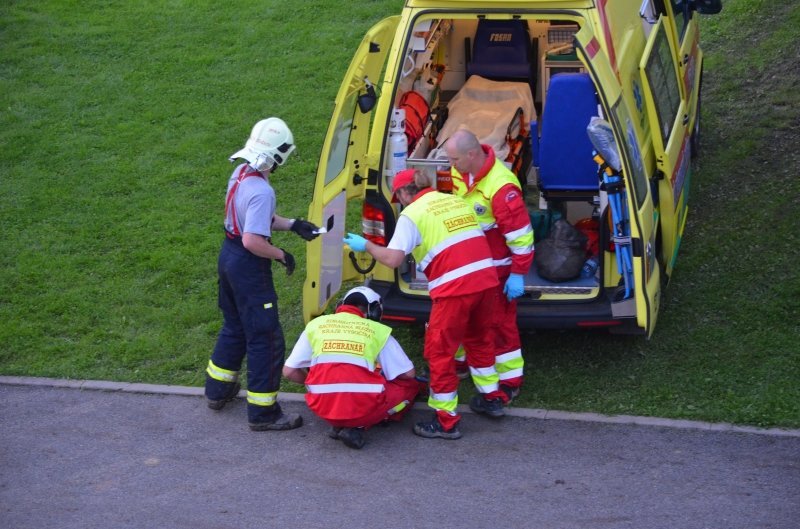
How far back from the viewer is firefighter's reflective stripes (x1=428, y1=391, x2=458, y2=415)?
20.4 ft

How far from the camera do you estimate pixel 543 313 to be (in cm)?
655

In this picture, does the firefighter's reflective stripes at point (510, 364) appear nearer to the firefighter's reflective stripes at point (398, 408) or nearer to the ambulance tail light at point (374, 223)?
the firefighter's reflective stripes at point (398, 408)

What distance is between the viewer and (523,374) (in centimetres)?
684

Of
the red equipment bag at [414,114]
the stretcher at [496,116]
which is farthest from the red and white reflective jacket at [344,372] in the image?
the stretcher at [496,116]

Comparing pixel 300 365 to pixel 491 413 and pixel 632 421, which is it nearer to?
pixel 491 413

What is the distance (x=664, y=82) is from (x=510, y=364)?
7.68 ft

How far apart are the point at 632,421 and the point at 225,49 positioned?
839 cm

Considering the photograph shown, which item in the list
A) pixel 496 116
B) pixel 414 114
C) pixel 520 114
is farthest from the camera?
pixel 520 114

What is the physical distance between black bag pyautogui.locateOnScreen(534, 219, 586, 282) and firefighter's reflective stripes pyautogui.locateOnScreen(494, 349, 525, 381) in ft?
2.12

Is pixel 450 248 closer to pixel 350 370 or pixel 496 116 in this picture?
pixel 350 370

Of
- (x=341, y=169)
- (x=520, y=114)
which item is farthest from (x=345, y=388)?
(x=520, y=114)

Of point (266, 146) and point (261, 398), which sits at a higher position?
point (266, 146)

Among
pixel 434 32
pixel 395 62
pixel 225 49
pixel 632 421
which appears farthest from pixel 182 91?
pixel 632 421

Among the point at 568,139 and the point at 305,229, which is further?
the point at 568,139
